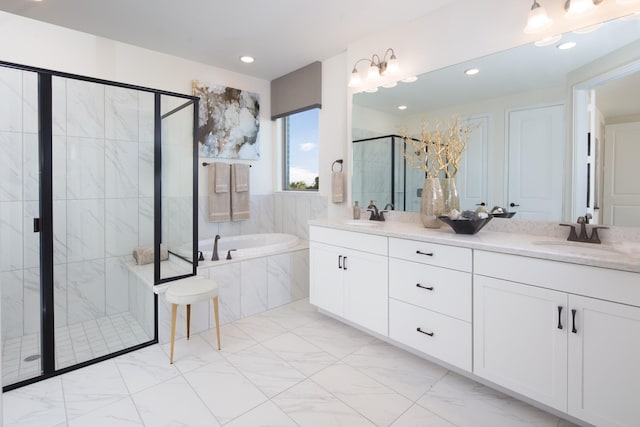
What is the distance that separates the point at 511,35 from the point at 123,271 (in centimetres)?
341

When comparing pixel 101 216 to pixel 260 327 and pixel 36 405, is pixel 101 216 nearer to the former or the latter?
pixel 36 405

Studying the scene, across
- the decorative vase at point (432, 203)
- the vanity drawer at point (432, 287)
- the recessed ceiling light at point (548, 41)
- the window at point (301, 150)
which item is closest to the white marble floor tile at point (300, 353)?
the vanity drawer at point (432, 287)

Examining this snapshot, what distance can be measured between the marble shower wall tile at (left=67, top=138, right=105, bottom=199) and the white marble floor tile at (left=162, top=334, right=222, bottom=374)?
51.9 inches

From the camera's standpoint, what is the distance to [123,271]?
278 centimetres

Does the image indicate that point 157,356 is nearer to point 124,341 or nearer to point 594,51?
point 124,341

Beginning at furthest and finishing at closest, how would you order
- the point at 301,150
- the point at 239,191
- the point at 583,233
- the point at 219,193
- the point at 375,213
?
1. the point at 301,150
2. the point at 239,191
3. the point at 219,193
4. the point at 375,213
5. the point at 583,233

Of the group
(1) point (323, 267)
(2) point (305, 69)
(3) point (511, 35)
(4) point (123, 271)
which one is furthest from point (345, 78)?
(4) point (123, 271)

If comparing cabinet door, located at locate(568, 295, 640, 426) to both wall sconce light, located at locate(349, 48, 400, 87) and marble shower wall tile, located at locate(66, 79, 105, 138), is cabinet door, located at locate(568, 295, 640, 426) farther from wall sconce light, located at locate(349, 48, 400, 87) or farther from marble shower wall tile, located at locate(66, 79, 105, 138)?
marble shower wall tile, located at locate(66, 79, 105, 138)

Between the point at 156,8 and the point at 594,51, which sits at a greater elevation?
A: the point at 156,8

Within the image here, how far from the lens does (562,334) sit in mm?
1593

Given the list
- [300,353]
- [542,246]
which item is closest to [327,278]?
[300,353]

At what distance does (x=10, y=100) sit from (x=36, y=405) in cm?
196

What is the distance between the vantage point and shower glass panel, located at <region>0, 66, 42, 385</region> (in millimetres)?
2176

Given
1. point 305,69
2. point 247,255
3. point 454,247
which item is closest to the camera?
point 454,247
